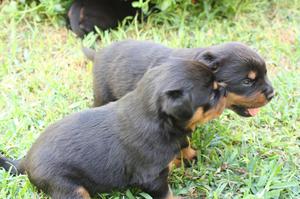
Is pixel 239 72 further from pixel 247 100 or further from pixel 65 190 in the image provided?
pixel 65 190

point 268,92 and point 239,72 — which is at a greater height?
point 239,72

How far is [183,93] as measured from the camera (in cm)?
354

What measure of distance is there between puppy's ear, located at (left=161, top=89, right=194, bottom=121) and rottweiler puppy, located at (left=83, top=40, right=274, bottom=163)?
685 millimetres

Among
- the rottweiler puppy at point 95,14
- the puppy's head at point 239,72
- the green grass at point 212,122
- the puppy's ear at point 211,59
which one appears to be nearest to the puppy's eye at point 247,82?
the puppy's head at point 239,72

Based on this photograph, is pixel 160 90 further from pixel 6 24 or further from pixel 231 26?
pixel 6 24

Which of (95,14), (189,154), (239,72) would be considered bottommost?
(189,154)

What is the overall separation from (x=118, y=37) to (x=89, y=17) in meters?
0.48

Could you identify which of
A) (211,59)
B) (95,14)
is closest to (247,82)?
(211,59)

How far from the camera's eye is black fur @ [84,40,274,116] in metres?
4.17

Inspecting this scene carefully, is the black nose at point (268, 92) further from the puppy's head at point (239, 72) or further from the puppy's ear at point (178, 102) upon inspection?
the puppy's ear at point (178, 102)

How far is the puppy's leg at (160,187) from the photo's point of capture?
3.90 metres

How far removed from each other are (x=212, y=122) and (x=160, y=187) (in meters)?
1.30

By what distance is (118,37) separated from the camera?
6.37m

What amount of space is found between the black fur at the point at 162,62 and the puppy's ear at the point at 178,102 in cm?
70
